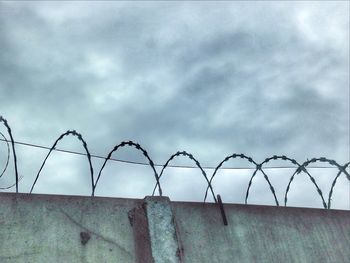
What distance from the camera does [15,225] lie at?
11.5ft

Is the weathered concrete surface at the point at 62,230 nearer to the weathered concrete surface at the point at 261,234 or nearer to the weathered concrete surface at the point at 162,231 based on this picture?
the weathered concrete surface at the point at 162,231

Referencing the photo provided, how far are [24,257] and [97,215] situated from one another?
0.76 metres

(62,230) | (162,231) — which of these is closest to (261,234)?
(162,231)

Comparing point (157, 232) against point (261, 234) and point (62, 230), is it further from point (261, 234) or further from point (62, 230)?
point (261, 234)

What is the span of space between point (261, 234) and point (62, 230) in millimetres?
2091

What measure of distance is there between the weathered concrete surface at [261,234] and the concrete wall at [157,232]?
10mm

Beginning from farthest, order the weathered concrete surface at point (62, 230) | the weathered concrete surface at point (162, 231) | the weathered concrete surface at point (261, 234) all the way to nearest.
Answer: the weathered concrete surface at point (261, 234)
the weathered concrete surface at point (162, 231)
the weathered concrete surface at point (62, 230)

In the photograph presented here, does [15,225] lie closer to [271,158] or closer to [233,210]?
[233,210]

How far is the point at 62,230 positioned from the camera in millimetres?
3617

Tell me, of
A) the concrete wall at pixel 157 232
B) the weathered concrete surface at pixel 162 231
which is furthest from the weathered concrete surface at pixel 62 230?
the weathered concrete surface at pixel 162 231

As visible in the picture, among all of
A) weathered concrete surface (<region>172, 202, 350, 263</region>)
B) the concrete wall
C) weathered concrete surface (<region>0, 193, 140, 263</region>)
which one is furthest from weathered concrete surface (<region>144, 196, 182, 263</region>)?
weathered concrete surface (<region>0, 193, 140, 263</region>)

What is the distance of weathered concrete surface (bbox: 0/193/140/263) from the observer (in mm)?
3424

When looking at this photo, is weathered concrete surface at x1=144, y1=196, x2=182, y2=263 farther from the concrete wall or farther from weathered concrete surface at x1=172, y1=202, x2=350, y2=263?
weathered concrete surface at x1=172, y1=202, x2=350, y2=263

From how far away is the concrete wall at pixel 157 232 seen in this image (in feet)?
11.5
